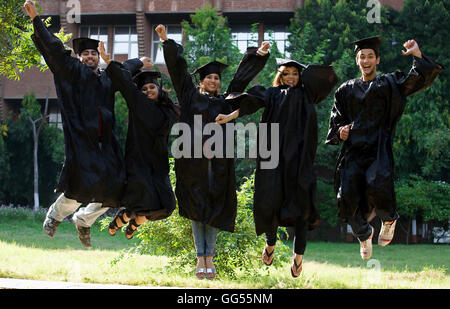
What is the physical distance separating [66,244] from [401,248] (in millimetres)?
11877

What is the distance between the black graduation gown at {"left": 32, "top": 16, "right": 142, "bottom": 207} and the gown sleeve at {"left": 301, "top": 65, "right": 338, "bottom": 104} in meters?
2.36

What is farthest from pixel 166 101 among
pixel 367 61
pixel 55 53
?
pixel 367 61

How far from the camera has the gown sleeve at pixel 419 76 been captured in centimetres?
673

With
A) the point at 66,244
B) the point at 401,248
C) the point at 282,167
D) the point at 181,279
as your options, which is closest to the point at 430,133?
the point at 401,248

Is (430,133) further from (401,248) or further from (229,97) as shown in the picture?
(229,97)

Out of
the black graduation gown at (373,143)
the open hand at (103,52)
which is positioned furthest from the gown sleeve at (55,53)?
the black graduation gown at (373,143)

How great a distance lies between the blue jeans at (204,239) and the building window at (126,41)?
23.5 metres

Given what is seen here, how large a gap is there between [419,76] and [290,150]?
5.48 feet

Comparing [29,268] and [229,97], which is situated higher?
[229,97]

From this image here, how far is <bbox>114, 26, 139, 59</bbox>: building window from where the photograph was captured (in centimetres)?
2956

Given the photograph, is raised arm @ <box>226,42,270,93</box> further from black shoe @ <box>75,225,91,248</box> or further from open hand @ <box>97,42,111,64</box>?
black shoe @ <box>75,225,91,248</box>

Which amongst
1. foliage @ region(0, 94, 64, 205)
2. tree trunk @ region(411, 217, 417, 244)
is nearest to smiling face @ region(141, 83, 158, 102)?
tree trunk @ region(411, 217, 417, 244)

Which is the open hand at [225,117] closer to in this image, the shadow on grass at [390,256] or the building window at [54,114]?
the shadow on grass at [390,256]

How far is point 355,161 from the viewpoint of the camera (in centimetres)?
708
